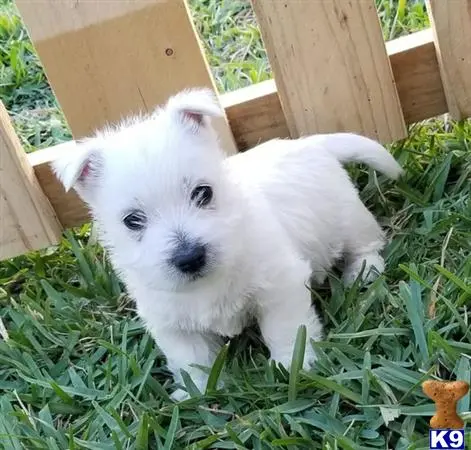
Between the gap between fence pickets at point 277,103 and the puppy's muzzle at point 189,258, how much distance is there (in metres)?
1.19

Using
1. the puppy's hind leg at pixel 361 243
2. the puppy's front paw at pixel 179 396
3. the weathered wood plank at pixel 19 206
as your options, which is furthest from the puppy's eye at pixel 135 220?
the weathered wood plank at pixel 19 206

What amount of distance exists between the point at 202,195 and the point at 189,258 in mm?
225

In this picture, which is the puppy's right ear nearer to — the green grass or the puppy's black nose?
the puppy's black nose

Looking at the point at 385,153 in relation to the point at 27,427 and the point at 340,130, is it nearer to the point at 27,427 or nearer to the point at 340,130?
the point at 340,130

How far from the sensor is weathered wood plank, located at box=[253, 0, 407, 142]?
3.27 metres

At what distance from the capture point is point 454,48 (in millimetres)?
3400

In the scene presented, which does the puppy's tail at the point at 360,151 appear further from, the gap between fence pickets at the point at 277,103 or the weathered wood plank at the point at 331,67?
the gap between fence pickets at the point at 277,103

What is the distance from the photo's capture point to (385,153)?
3.26m

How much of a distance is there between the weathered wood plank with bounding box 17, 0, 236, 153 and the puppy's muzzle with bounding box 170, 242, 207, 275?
111 cm

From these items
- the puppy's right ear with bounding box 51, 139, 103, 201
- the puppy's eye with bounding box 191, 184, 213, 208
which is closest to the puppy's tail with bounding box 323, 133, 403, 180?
the puppy's eye with bounding box 191, 184, 213, 208

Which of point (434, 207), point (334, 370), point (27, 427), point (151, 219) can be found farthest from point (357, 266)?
point (27, 427)

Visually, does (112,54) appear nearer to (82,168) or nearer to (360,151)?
(82,168)

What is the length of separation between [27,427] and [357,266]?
1275 mm

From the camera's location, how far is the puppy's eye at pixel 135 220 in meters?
2.56
